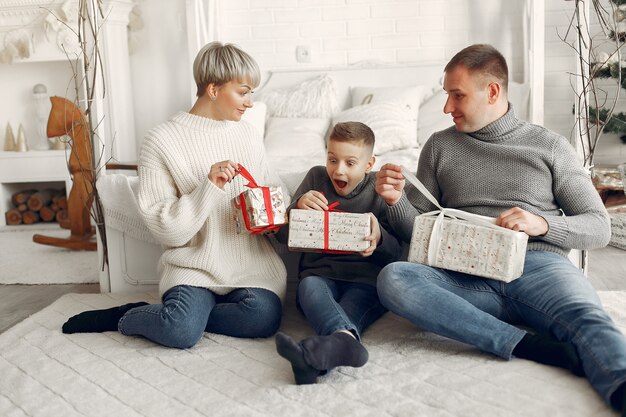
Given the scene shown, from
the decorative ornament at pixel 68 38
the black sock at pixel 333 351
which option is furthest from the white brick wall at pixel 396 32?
the black sock at pixel 333 351

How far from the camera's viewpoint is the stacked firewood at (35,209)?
4.63 metres

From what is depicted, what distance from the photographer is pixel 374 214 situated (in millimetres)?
2121

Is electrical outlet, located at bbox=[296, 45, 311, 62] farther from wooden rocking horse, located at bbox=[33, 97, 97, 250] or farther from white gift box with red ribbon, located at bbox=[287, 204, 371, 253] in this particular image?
white gift box with red ribbon, located at bbox=[287, 204, 371, 253]

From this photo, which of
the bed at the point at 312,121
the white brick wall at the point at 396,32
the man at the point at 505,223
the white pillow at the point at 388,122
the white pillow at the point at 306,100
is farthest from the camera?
the white brick wall at the point at 396,32

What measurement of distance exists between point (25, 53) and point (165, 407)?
345 cm

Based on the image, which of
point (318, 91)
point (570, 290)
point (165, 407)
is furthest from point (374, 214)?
point (318, 91)

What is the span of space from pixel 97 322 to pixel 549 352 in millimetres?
1319

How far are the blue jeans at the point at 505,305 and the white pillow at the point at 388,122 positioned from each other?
4.84ft

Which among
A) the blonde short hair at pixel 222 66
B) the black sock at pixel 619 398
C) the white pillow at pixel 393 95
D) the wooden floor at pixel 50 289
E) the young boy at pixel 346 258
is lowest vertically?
the wooden floor at pixel 50 289

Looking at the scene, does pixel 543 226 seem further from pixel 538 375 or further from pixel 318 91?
pixel 318 91

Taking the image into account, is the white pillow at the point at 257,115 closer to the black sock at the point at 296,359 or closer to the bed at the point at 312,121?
the bed at the point at 312,121

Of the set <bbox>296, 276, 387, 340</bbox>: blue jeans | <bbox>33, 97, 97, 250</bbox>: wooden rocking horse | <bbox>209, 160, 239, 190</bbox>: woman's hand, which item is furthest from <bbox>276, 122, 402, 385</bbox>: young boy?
<bbox>33, 97, 97, 250</bbox>: wooden rocking horse

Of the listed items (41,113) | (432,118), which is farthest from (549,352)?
(41,113)

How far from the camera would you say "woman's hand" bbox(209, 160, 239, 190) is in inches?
77.8
